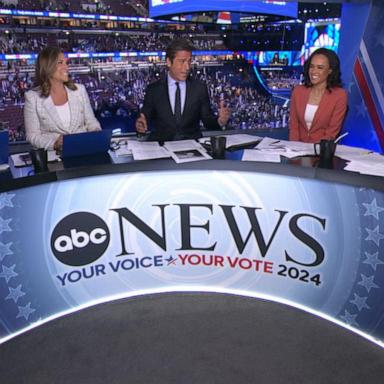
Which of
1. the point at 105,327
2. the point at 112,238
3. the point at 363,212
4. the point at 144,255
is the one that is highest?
the point at 363,212

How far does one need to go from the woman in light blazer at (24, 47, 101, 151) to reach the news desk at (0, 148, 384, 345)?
0.56m

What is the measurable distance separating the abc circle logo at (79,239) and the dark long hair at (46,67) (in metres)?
0.94

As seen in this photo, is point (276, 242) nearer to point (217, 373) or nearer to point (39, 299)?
point (217, 373)

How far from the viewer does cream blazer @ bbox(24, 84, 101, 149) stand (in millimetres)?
2301

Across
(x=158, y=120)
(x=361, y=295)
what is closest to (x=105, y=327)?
(x=361, y=295)

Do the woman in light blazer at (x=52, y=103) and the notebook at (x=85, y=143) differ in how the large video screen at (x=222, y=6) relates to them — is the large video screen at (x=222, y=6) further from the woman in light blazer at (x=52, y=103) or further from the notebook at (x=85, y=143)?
the notebook at (x=85, y=143)

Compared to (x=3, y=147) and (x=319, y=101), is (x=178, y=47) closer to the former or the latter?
(x=319, y=101)

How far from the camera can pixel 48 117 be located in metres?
2.37

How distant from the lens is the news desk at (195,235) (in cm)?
177

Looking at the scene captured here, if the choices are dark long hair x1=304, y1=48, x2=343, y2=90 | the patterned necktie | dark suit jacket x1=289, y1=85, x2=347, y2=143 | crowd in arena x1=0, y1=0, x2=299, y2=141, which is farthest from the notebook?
crowd in arena x1=0, y1=0, x2=299, y2=141

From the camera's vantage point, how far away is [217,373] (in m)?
1.67

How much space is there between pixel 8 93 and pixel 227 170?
400 cm

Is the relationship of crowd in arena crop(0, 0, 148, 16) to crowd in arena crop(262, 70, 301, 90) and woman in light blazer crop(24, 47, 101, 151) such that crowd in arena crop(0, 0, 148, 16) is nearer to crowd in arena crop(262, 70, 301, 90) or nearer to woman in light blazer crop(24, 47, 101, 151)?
crowd in arena crop(262, 70, 301, 90)

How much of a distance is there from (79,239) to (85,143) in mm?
511
